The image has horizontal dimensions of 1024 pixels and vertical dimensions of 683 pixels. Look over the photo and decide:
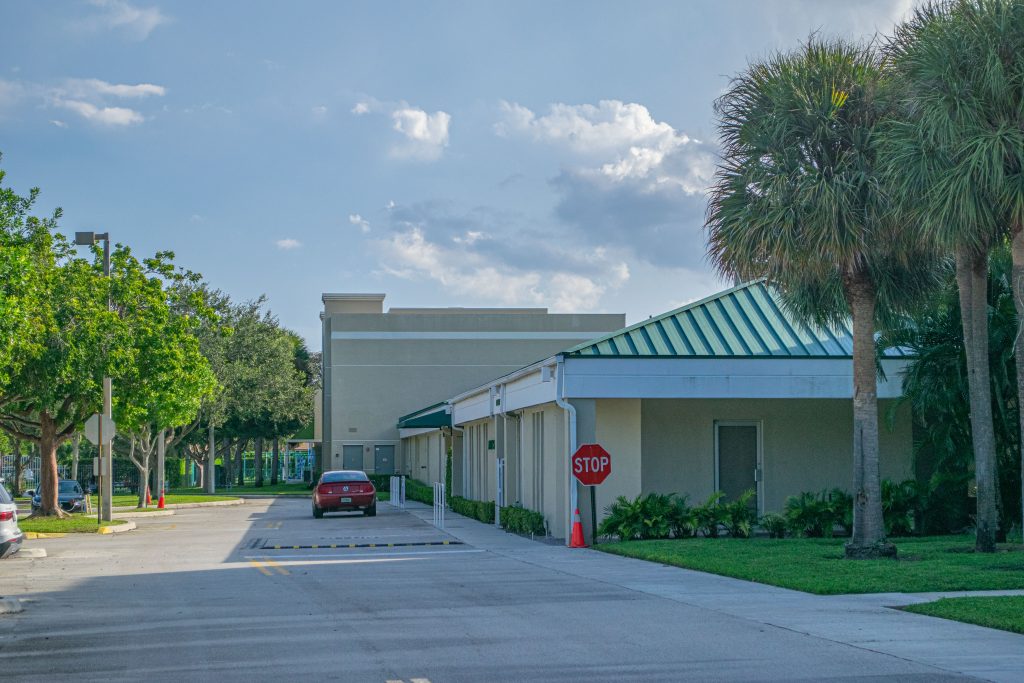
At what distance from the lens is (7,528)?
19.5 m

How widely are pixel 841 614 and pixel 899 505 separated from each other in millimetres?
11838

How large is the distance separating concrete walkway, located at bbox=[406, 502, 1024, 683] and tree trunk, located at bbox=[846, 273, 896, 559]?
2943mm

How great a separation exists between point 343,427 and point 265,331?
8.70m

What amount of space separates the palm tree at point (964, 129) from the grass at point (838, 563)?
243cm

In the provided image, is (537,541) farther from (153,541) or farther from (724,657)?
(724,657)

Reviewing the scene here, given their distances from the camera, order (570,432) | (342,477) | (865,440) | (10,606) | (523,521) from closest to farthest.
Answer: (10,606), (865,440), (570,432), (523,521), (342,477)

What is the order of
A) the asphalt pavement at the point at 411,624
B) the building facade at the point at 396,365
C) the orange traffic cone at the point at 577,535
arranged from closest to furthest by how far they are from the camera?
the asphalt pavement at the point at 411,624
the orange traffic cone at the point at 577,535
the building facade at the point at 396,365

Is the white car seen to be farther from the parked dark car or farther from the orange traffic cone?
the parked dark car

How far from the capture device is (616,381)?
2266cm

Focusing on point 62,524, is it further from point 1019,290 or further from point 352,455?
point 352,455

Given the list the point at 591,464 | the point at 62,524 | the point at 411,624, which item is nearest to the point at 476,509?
the point at 62,524

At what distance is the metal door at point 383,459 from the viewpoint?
6475cm

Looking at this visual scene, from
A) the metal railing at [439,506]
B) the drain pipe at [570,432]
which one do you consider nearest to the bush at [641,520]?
the drain pipe at [570,432]

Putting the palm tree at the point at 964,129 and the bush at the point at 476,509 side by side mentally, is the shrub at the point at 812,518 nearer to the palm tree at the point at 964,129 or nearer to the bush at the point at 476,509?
the palm tree at the point at 964,129
